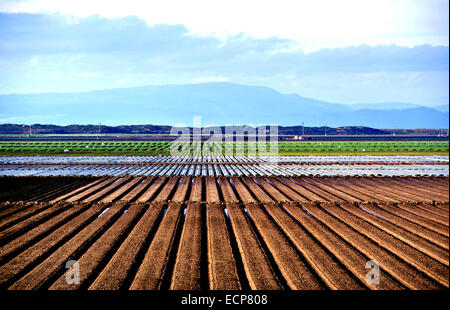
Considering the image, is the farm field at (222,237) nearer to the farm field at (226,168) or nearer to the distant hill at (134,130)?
the farm field at (226,168)

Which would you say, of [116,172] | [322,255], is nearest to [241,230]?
[322,255]

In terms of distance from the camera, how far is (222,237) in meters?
9.16

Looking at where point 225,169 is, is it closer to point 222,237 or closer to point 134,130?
point 222,237

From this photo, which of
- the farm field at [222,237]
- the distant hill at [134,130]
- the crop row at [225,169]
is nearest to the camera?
the farm field at [222,237]

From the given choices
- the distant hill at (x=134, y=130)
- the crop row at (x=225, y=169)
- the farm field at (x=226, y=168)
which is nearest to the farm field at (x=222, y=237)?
the crop row at (x=225, y=169)

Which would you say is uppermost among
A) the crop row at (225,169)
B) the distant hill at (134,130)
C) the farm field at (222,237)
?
the distant hill at (134,130)

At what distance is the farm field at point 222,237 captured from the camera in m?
6.86

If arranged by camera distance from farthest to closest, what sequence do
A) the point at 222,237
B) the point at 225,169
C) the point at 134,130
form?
the point at 134,130, the point at 225,169, the point at 222,237

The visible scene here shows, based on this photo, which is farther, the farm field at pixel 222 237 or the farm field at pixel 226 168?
the farm field at pixel 226 168

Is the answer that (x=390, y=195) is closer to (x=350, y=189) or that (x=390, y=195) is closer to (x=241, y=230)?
(x=350, y=189)

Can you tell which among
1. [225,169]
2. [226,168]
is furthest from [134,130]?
[225,169]

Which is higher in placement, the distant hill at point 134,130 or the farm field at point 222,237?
the distant hill at point 134,130

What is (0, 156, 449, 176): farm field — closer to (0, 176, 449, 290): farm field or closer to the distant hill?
(0, 176, 449, 290): farm field

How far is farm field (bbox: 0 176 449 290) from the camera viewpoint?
270 inches
